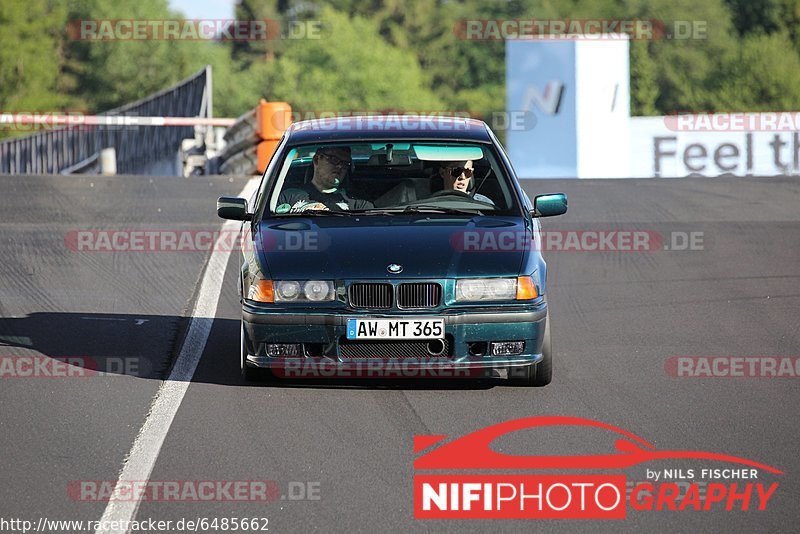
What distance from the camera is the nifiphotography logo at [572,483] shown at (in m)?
5.86

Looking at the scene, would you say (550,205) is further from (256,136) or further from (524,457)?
(256,136)

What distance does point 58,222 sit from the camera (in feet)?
46.5

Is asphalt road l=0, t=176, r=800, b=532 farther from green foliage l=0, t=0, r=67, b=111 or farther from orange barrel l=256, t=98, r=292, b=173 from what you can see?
green foliage l=0, t=0, r=67, b=111

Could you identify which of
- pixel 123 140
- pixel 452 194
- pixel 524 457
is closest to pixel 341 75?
pixel 123 140

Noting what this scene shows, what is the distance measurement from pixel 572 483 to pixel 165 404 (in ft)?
8.36

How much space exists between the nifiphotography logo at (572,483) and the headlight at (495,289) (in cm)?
99

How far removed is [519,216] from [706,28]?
4388 inches

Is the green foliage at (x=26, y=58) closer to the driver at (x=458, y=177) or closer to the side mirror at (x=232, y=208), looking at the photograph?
the side mirror at (x=232, y=208)

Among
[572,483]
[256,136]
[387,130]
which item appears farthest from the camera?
[256,136]

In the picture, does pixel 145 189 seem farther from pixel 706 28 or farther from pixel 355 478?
pixel 706 28

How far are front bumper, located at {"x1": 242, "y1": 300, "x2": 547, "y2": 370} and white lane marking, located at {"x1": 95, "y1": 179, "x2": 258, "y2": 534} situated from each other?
658mm

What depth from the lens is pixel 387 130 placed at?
9195mm

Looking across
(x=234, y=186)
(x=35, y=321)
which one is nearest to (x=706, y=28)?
(x=234, y=186)

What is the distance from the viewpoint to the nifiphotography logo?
586 cm
